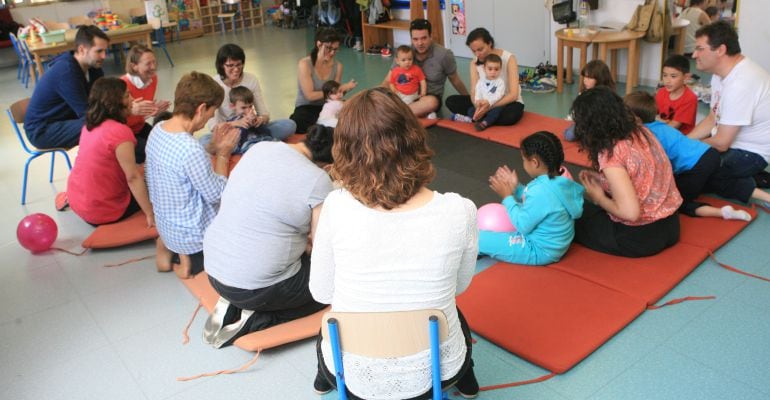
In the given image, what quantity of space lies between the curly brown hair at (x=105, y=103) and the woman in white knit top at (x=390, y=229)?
2278 millimetres

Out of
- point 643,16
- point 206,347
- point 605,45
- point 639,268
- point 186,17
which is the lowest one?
point 206,347

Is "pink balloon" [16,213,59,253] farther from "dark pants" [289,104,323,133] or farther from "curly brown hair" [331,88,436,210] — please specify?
"curly brown hair" [331,88,436,210]

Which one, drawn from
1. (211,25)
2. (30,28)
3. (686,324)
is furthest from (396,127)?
(211,25)

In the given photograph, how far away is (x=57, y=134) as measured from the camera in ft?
14.3

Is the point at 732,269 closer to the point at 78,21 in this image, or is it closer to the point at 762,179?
the point at 762,179

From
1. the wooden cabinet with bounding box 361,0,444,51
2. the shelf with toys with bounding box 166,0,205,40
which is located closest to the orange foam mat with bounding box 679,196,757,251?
the wooden cabinet with bounding box 361,0,444,51

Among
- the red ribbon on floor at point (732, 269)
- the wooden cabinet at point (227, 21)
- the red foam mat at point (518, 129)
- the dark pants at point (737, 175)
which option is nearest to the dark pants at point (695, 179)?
the dark pants at point (737, 175)

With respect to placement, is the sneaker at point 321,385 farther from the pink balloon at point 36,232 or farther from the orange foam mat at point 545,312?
the pink balloon at point 36,232

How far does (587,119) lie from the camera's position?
2.95 meters

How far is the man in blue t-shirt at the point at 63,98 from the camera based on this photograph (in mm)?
4359

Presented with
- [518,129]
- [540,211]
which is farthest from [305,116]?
[540,211]

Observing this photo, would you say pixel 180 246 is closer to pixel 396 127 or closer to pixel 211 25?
pixel 396 127

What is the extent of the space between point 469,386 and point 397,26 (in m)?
7.14

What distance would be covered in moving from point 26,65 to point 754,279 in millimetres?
10063
